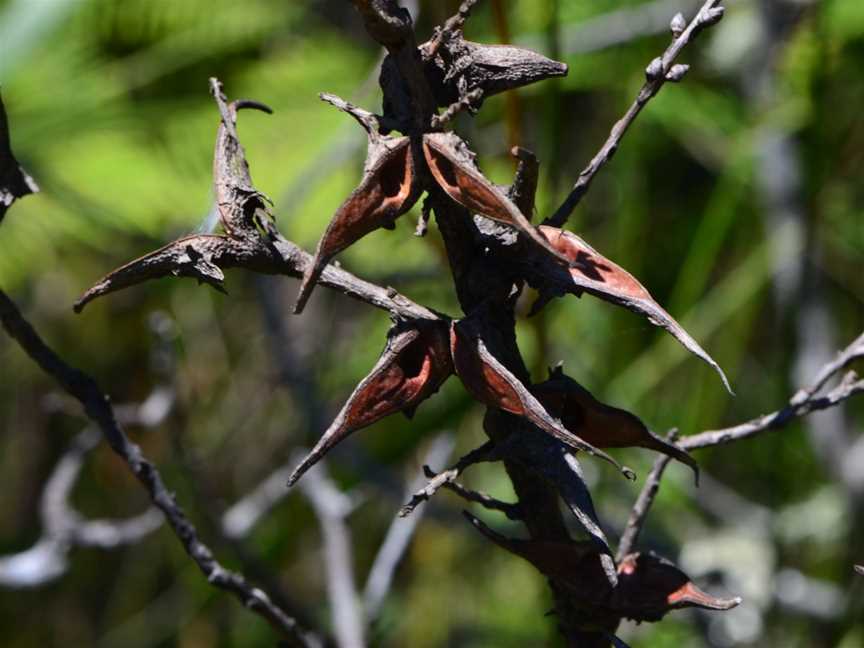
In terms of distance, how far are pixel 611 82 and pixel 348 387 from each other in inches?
19.0

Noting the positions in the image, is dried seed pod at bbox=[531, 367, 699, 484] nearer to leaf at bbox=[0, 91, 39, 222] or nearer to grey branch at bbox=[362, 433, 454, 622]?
leaf at bbox=[0, 91, 39, 222]

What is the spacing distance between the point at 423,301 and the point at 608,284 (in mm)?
952

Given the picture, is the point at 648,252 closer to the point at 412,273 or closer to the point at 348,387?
the point at 348,387

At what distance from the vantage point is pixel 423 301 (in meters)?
1.31

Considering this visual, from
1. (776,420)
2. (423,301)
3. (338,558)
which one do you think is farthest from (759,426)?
(423,301)

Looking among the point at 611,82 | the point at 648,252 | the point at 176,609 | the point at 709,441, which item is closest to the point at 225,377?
the point at 176,609

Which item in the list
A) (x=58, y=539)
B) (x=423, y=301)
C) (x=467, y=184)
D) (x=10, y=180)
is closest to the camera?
(x=467, y=184)

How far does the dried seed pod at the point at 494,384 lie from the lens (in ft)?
1.11

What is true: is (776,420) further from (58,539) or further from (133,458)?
(58,539)

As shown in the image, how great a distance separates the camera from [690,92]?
1.41 metres

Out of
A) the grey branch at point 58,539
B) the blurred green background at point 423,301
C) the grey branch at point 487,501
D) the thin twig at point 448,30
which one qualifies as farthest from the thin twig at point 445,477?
the grey branch at point 58,539

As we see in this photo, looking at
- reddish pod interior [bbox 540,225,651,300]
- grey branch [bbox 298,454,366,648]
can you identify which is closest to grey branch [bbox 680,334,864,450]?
reddish pod interior [bbox 540,225,651,300]

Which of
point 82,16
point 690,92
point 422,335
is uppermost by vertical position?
point 82,16

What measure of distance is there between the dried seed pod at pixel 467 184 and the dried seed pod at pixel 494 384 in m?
0.04
